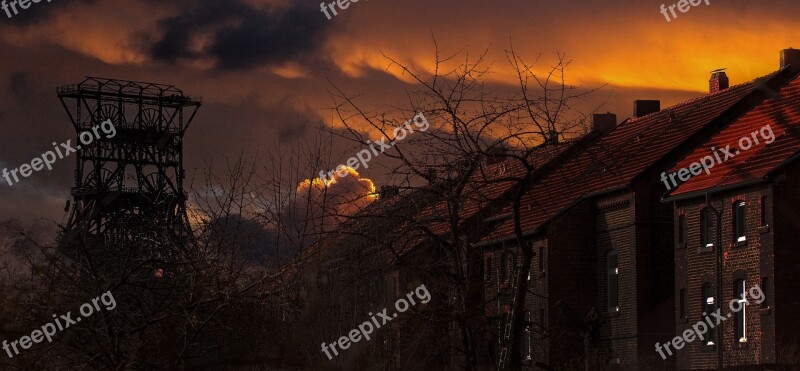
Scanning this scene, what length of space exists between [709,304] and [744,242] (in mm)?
2775

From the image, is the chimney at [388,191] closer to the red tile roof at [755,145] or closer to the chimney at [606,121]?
the red tile roof at [755,145]

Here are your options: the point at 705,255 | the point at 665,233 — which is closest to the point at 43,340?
the point at 705,255

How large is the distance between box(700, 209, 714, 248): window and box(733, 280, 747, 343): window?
194 cm

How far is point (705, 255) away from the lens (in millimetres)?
39125

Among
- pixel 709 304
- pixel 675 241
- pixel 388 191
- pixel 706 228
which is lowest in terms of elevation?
pixel 388 191

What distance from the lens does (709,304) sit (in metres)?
39.0

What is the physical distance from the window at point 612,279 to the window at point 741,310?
7919 millimetres

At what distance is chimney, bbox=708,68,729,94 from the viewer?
50062mm

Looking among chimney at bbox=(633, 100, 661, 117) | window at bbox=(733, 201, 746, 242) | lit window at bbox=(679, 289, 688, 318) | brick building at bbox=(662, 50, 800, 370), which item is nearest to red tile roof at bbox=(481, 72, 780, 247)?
brick building at bbox=(662, 50, 800, 370)

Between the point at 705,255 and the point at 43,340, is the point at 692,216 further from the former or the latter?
the point at 43,340

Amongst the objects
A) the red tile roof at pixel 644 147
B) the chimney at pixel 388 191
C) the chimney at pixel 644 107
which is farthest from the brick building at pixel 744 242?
the chimney at pixel 388 191

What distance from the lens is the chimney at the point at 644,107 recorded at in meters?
53.6

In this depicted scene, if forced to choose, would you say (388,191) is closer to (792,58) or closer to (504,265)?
(504,265)

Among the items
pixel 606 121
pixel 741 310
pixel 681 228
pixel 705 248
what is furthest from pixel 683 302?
pixel 606 121
